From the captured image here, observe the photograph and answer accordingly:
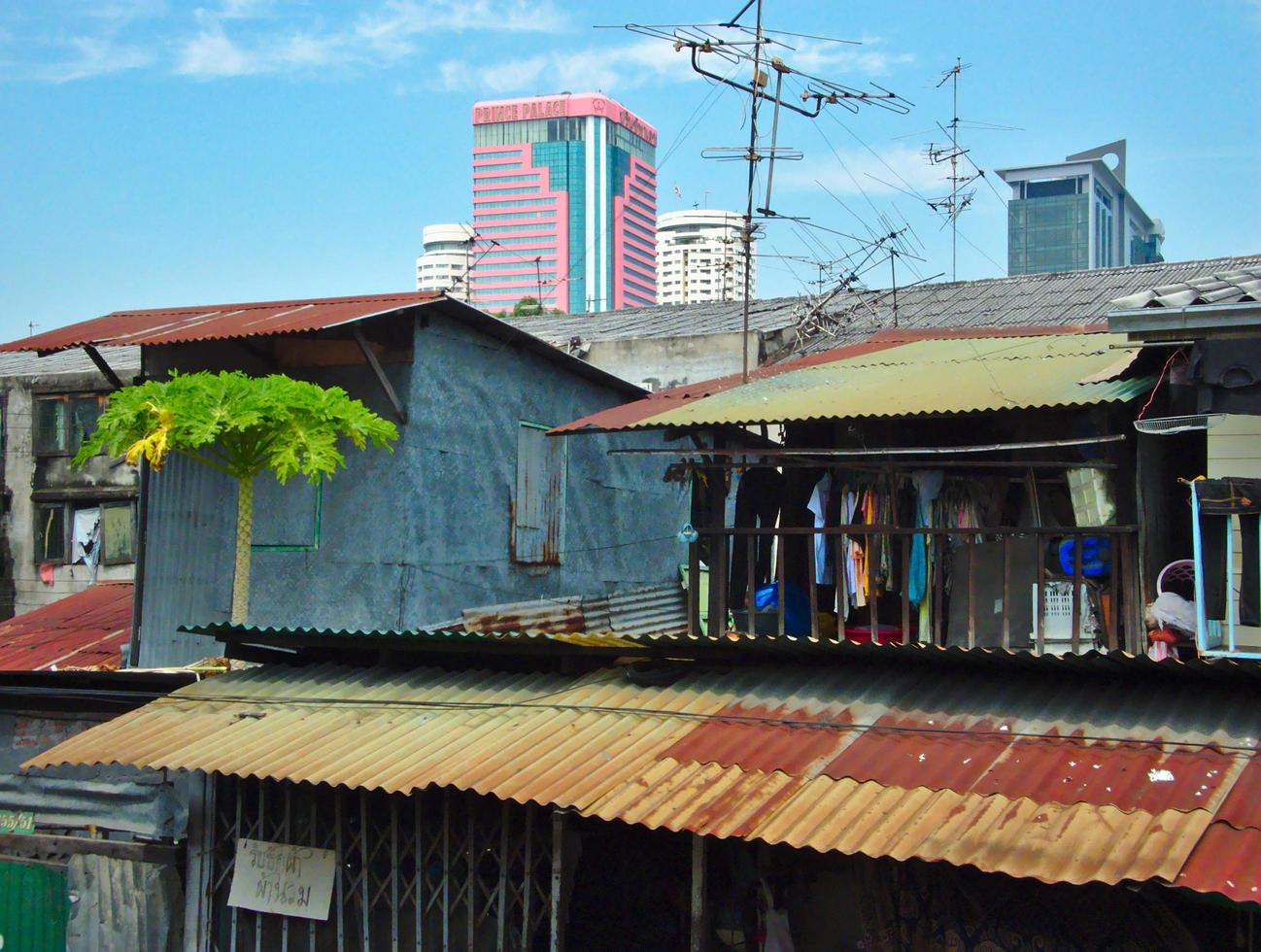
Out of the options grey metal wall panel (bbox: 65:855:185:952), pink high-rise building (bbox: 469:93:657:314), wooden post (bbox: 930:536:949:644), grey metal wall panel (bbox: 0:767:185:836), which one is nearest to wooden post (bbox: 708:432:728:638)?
wooden post (bbox: 930:536:949:644)

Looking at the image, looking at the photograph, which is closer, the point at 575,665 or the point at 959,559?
the point at 575,665

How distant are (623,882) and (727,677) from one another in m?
1.28

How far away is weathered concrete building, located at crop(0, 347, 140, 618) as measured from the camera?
19625 millimetres

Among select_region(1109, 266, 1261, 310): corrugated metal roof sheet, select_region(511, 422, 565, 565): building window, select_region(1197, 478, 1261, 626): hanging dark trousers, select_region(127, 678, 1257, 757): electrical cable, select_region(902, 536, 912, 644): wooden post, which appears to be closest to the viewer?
select_region(127, 678, 1257, 757): electrical cable

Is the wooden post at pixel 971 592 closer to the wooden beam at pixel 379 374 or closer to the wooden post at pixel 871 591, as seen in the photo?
the wooden post at pixel 871 591

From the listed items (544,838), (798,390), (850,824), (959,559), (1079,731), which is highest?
(798,390)

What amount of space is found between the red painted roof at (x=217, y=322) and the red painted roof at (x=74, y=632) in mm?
3430

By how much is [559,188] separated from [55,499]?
10031 cm

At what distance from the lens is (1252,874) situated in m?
4.92

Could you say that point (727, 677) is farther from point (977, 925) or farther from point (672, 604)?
point (672, 604)

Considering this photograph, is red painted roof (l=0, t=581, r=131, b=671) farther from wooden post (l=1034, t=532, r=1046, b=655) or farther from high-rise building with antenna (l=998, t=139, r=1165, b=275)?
high-rise building with antenna (l=998, t=139, r=1165, b=275)

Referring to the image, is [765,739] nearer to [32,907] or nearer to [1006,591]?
[1006,591]

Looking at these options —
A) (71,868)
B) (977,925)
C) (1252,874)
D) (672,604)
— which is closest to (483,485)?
(672,604)

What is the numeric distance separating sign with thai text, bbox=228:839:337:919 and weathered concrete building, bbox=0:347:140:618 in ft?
40.4
